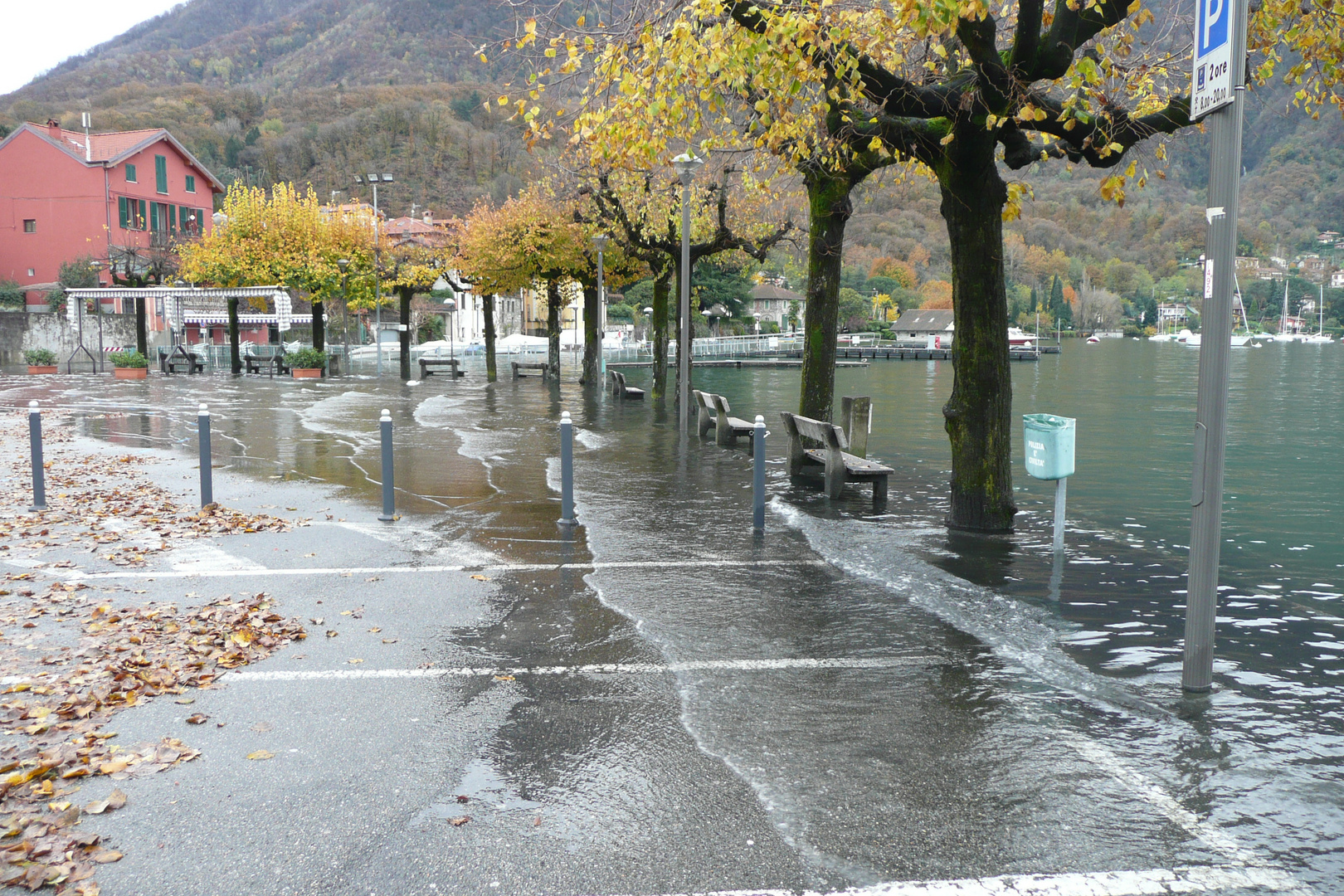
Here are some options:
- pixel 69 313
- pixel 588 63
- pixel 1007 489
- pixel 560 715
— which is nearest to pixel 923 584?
pixel 1007 489

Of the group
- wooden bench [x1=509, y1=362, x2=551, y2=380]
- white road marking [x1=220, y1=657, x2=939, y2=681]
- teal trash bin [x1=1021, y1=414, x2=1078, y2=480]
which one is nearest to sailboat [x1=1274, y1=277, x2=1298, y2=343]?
wooden bench [x1=509, y1=362, x2=551, y2=380]

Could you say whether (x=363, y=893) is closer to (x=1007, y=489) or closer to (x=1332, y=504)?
(x=1007, y=489)

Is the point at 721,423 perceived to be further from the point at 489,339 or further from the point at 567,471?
the point at 489,339

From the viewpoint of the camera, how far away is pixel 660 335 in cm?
3172

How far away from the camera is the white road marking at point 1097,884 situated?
3.65m

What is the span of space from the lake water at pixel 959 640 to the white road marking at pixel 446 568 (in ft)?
0.52

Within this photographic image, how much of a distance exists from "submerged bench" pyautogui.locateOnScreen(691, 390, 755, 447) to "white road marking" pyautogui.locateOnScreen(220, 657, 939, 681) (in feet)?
37.4

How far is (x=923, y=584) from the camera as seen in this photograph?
26.7 feet

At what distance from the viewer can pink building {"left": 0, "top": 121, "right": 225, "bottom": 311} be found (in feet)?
178

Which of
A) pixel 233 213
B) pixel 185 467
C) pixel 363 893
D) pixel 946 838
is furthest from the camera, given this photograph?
pixel 233 213

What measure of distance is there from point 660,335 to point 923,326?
112m

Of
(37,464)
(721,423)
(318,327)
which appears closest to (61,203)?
(318,327)

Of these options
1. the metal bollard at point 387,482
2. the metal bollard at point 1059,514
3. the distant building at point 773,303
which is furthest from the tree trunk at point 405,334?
the distant building at point 773,303

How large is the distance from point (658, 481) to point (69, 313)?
140ft
